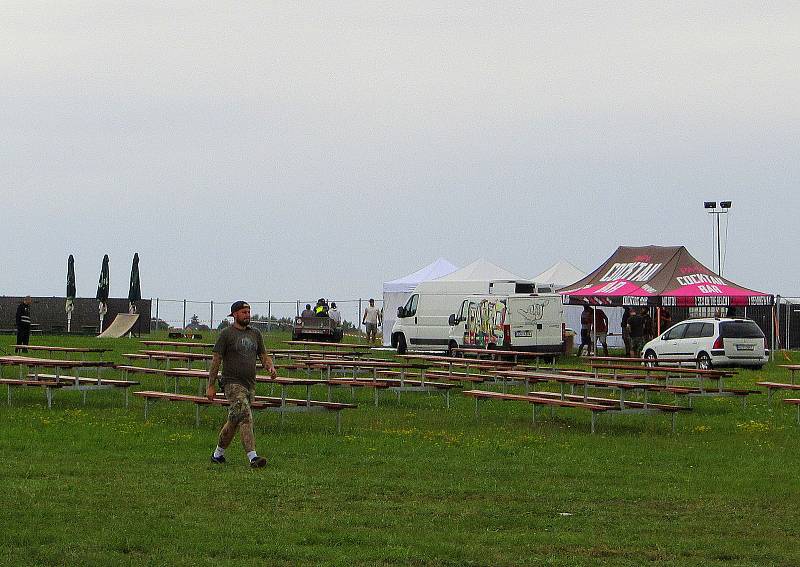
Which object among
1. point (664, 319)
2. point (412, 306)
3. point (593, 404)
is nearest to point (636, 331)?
point (664, 319)

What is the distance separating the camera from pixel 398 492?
1206 centimetres

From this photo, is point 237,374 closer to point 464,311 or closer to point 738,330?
point 738,330

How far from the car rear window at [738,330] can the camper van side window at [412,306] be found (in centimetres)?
960

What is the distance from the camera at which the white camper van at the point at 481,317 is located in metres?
36.9

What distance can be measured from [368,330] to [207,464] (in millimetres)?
39077

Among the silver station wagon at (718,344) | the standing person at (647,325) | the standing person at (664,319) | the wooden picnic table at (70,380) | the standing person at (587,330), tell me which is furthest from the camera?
the standing person at (664,319)

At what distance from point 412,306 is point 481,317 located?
3.76 meters

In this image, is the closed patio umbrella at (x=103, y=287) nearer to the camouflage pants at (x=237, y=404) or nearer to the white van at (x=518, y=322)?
the white van at (x=518, y=322)

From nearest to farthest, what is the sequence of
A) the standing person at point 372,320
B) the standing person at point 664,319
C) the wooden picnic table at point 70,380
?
the wooden picnic table at point 70,380, the standing person at point 664,319, the standing person at point 372,320

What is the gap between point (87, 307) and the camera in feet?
194

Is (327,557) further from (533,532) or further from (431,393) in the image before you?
(431,393)

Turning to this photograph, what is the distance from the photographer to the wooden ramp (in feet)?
170

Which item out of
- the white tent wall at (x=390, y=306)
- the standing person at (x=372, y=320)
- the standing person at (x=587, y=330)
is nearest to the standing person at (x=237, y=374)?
the standing person at (x=587, y=330)

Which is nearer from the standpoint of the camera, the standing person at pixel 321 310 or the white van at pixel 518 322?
the white van at pixel 518 322
